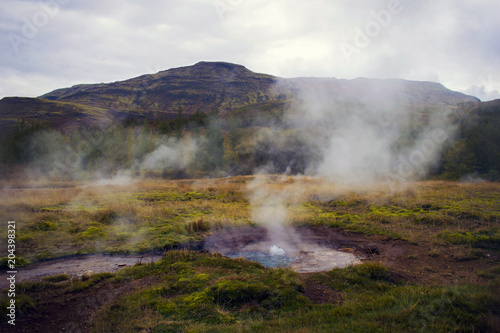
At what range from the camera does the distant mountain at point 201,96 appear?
279 ft

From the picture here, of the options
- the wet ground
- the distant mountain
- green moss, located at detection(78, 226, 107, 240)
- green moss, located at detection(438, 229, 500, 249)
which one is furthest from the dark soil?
the distant mountain

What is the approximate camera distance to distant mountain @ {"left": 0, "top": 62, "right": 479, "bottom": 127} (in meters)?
85.2

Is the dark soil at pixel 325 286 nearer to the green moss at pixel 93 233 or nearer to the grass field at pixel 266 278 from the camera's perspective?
the grass field at pixel 266 278

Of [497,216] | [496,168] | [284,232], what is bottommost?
[284,232]

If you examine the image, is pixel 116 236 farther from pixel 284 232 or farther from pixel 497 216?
pixel 497 216

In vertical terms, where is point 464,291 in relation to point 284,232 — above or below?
above

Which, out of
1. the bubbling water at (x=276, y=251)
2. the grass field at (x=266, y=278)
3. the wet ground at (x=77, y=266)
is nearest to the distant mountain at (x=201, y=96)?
the grass field at (x=266, y=278)

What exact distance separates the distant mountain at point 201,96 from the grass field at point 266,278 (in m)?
49.1

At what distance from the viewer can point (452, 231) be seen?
13.0 meters

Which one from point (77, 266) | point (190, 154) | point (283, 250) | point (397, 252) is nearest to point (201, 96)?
point (190, 154)

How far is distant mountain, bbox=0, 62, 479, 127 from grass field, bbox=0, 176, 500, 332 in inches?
1932

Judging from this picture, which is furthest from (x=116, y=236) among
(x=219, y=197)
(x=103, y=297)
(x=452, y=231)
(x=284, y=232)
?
(x=452, y=231)

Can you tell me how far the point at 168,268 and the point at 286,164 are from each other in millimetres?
42099

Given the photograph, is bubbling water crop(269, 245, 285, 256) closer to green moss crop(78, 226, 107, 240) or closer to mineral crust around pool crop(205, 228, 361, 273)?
mineral crust around pool crop(205, 228, 361, 273)
